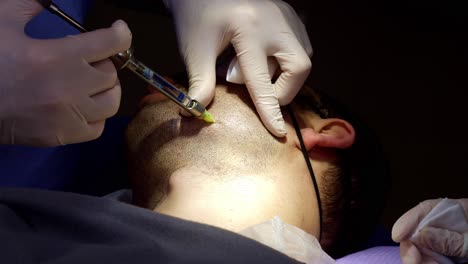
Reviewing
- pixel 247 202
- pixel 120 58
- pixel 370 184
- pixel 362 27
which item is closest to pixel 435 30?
pixel 362 27

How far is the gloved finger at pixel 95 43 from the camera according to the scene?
1.12 m

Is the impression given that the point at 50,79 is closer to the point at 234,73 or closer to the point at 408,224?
the point at 234,73

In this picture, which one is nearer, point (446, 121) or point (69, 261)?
point (69, 261)

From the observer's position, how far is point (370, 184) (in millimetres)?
1470

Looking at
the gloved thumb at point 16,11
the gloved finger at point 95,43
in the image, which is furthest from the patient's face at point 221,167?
the gloved thumb at point 16,11

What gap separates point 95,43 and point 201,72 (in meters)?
0.35

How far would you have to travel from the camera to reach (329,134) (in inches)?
56.1

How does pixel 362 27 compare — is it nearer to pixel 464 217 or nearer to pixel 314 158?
pixel 314 158

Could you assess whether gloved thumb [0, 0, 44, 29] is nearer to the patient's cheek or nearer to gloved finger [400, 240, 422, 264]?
the patient's cheek

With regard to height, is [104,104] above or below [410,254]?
above

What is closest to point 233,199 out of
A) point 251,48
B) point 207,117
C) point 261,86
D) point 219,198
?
point 219,198

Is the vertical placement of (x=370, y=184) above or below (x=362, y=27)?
below

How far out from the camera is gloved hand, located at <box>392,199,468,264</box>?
111cm

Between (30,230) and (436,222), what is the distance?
919 mm
